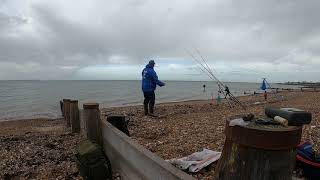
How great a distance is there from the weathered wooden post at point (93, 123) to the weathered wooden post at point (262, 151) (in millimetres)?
4853

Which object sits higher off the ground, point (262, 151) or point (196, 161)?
point (262, 151)

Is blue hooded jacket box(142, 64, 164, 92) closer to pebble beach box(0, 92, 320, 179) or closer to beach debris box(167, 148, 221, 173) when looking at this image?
pebble beach box(0, 92, 320, 179)

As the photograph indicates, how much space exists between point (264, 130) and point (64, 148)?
308 inches

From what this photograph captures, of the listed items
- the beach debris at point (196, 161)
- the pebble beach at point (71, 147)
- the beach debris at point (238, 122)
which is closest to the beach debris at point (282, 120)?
the beach debris at point (238, 122)

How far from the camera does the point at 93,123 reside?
7320 mm

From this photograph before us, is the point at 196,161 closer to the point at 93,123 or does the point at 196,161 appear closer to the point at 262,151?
the point at 93,123

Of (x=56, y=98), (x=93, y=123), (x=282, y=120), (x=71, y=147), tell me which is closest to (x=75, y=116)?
(x=71, y=147)

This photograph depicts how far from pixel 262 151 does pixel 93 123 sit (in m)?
5.13

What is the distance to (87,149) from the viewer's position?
6.30 meters

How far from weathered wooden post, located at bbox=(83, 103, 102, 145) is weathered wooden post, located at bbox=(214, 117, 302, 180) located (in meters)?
4.85

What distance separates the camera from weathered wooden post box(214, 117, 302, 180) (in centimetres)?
263

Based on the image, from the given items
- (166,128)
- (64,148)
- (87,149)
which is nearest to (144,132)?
(166,128)

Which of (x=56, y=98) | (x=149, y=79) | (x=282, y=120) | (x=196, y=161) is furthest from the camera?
(x=56, y=98)

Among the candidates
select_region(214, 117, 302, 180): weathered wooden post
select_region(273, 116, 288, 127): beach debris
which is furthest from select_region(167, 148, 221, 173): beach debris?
select_region(273, 116, 288, 127): beach debris
